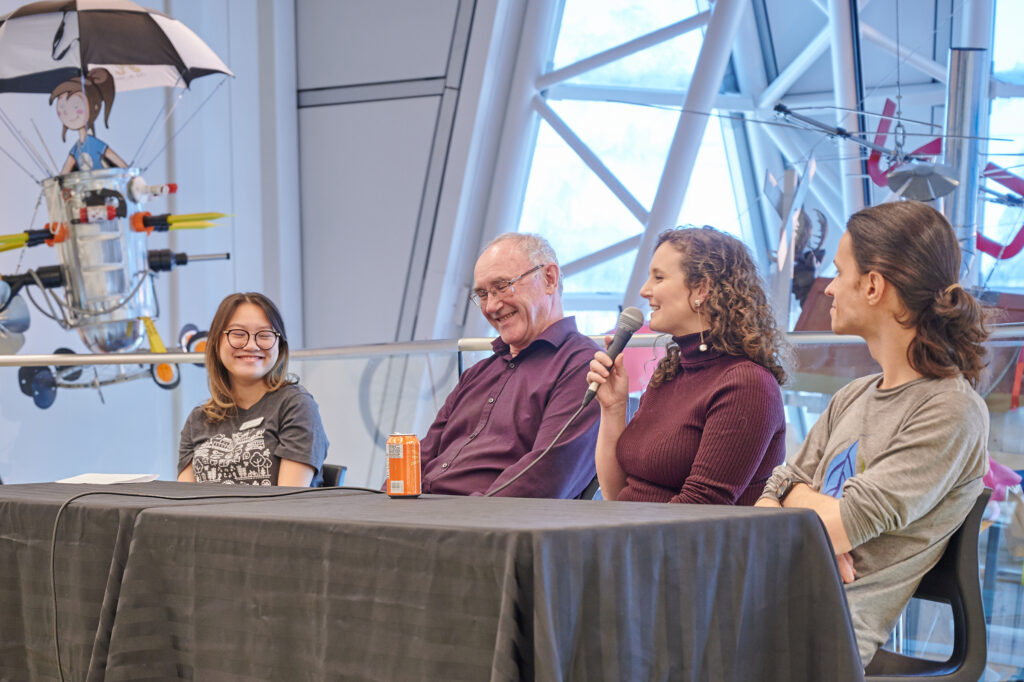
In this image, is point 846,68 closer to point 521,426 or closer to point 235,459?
point 521,426

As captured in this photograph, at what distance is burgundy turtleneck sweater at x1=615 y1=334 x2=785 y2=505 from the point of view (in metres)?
2.01

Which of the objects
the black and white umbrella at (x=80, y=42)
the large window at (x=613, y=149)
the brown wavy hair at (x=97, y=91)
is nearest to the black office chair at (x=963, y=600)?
the black and white umbrella at (x=80, y=42)

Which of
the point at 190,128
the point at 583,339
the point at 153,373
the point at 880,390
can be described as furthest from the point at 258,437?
the point at 190,128

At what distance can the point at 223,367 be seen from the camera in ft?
9.70

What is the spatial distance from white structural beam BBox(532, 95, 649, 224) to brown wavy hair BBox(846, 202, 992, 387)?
592cm

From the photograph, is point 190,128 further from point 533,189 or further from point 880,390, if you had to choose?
point 880,390

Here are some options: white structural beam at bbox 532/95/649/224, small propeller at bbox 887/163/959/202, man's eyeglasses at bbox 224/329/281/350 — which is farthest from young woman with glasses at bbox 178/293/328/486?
white structural beam at bbox 532/95/649/224

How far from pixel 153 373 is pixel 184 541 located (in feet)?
14.8

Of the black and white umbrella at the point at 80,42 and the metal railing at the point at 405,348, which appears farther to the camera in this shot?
the black and white umbrella at the point at 80,42

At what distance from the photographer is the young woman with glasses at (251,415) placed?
2832 mm

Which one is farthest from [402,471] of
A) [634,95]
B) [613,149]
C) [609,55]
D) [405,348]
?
[634,95]

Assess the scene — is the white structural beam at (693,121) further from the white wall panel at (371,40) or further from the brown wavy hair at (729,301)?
the brown wavy hair at (729,301)

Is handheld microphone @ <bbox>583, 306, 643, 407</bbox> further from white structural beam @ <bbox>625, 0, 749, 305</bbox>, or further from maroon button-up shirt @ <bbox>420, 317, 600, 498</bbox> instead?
white structural beam @ <bbox>625, 0, 749, 305</bbox>

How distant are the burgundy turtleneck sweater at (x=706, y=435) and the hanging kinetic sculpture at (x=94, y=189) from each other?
13.7ft
